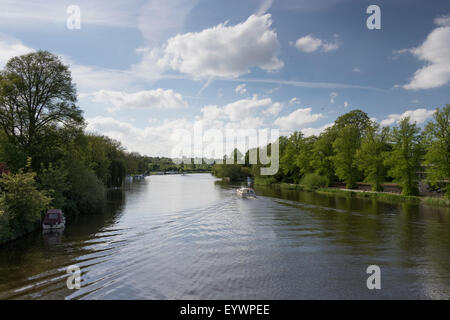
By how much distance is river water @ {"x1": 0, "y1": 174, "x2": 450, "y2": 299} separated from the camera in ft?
41.6

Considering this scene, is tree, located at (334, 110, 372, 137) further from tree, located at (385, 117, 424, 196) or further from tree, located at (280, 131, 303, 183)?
tree, located at (385, 117, 424, 196)

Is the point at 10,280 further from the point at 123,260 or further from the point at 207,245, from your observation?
the point at 207,245

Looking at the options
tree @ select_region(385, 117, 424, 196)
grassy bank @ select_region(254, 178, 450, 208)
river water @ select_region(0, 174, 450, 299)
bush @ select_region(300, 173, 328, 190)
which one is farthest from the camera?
bush @ select_region(300, 173, 328, 190)

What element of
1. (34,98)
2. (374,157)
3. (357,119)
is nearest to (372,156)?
(374,157)

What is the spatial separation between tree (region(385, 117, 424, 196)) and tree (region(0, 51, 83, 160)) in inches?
1739

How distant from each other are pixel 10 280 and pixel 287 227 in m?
19.4

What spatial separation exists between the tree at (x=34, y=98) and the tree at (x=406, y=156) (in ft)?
145

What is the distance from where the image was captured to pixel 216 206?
127ft

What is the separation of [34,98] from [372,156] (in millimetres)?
49780

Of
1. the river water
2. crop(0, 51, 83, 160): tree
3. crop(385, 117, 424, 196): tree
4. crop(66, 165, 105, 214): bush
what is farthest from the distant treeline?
crop(0, 51, 83, 160): tree

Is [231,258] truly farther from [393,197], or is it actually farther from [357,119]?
[357,119]
